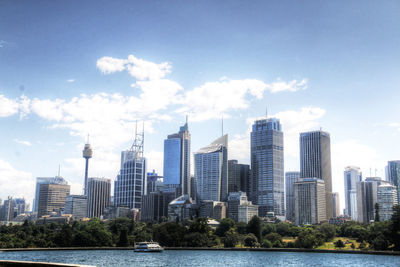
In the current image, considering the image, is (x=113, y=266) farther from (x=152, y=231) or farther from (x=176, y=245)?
(x=152, y=231)

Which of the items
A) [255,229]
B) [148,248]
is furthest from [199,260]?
[255,229]

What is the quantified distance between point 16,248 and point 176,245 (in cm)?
5687

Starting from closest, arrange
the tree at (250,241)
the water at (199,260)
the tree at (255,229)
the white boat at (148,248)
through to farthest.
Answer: the water at (199,260) < the white boat at (148,248) < the tree at (250,241) < the tree at (255,229)

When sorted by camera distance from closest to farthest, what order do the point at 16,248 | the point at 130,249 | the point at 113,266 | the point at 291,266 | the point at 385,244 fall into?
1. the point at 113,266
2. the point at 291,266
3. the point at 385,244
4. the point at 16,248
5. the point at 130,249

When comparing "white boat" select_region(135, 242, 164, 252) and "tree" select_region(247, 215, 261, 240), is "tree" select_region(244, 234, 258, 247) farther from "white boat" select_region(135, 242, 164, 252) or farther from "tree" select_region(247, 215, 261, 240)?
"white boat" select_region(135, 242, 164, 252)

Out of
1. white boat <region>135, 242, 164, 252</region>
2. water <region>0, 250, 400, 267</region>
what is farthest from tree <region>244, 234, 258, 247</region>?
water <region>0, 250, 400, 267</region>

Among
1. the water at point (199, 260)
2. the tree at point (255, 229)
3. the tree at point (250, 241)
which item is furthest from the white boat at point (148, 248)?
the tree at point (255, 229)

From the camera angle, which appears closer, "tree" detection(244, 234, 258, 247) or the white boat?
the white boat

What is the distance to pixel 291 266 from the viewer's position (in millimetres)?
98375

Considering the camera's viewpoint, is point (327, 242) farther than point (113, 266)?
Yes

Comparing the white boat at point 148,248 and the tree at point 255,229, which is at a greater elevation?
the tree at point 255,229

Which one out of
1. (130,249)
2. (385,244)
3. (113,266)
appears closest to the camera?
(113,266)

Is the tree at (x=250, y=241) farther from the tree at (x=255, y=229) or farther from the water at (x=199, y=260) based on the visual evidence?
the water at (x=199, y=260)

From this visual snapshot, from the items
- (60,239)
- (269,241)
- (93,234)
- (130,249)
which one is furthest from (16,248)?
(269,241)
